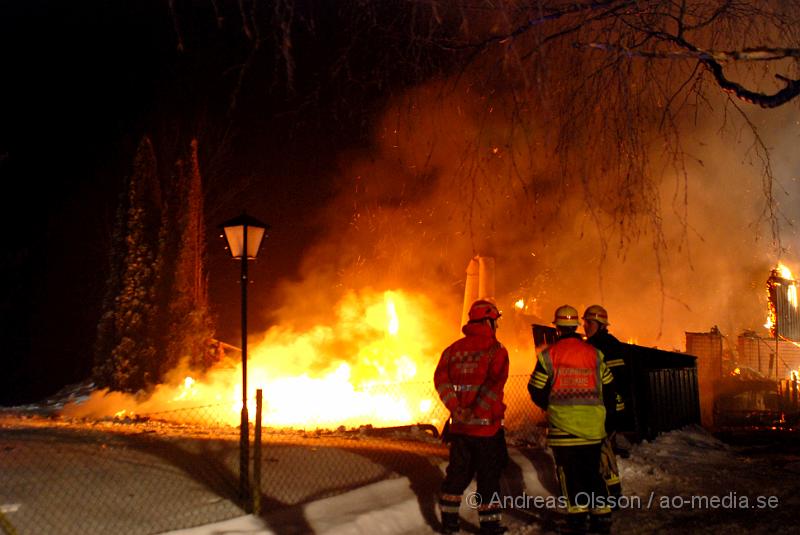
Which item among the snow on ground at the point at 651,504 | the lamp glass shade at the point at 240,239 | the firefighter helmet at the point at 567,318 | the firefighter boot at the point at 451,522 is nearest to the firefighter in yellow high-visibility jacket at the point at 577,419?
the firefighter helmet at the point at 567,318

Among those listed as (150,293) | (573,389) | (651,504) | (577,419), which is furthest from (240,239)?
(150,293)

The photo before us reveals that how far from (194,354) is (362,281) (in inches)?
310

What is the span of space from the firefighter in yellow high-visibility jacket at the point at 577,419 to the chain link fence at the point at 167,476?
139 centimetres

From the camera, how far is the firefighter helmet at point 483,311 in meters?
5.30

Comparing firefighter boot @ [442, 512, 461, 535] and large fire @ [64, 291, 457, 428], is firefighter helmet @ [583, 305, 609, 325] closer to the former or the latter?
firefighter boot @ [442, 512, 461, 535]

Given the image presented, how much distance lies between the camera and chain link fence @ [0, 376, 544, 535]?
202 inches

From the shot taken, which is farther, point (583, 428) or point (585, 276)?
point (585, 276)

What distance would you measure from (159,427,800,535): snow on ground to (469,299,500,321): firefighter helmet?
185cm

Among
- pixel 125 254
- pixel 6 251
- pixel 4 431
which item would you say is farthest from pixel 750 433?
pixel 6 251

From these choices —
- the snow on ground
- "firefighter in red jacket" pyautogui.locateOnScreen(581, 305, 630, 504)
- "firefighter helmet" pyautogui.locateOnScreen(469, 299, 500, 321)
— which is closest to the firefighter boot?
the snow on ground

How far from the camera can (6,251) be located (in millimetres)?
22531

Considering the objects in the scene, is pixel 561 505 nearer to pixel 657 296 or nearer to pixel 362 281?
pixel 362 281

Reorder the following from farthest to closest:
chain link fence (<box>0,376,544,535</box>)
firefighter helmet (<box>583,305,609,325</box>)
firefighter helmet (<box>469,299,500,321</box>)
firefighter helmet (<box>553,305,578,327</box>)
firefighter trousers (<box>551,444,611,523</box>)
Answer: firefighter helmet (<box>583,305,609,325</box>)
firefighter helmet (<box>553,305,578,327</box>)
firefighter helmet (<box>469,299,500,321</box>)
chain link fence (<box>0,376,544,535</box>)
firefighter trousers (<box>551,444,611,523</box>)

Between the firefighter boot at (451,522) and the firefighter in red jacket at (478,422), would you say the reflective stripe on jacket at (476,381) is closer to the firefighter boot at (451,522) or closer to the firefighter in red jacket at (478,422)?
the firefighter in red jacket at (478,422)
